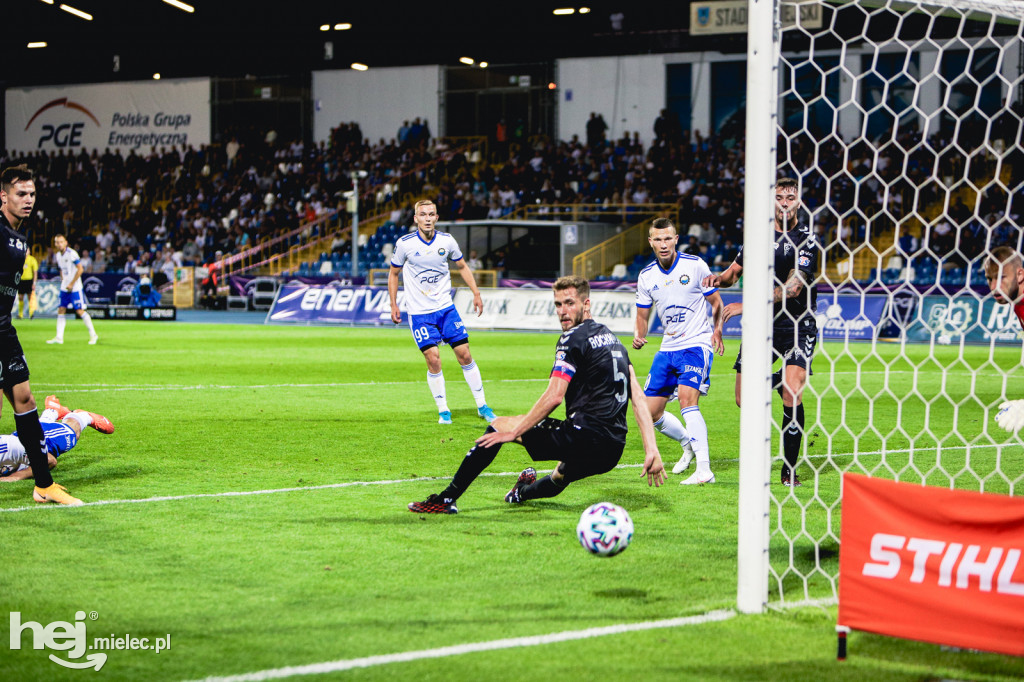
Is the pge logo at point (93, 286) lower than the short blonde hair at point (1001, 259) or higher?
lower

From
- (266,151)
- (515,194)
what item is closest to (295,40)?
(266,151)

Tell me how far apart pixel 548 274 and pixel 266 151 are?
55.0 ft

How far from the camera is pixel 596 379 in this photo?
6.20 m

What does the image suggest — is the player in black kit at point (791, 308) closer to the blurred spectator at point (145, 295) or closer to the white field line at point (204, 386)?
the white field line at point (204, 386)

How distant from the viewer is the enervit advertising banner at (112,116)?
4888 cm

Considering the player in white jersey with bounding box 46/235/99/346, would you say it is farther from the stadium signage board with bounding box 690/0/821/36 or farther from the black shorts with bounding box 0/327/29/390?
the stadium signage board with bounding box 690/0/821/36

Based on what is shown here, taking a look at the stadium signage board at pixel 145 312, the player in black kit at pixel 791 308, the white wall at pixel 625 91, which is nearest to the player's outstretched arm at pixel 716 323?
the player in black kit at pixel 791 308

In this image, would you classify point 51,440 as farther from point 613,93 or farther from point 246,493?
point 613,93

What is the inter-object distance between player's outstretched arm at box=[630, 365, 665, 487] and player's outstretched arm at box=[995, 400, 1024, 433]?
1.61m

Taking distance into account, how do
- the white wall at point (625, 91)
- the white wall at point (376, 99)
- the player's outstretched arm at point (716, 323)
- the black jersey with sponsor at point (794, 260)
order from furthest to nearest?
the white wall at point (376, 99) < the white wall at point (625, 91) < the player's outstretched arm at point (716, 323) < the black jersey with sponsor at point (794, 260)

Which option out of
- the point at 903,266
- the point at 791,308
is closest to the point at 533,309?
the point at 903,266

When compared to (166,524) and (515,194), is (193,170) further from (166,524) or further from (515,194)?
(166,524)

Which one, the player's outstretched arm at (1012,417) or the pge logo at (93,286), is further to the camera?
the pge logo at (93,286)

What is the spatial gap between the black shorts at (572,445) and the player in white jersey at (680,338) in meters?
1.80
